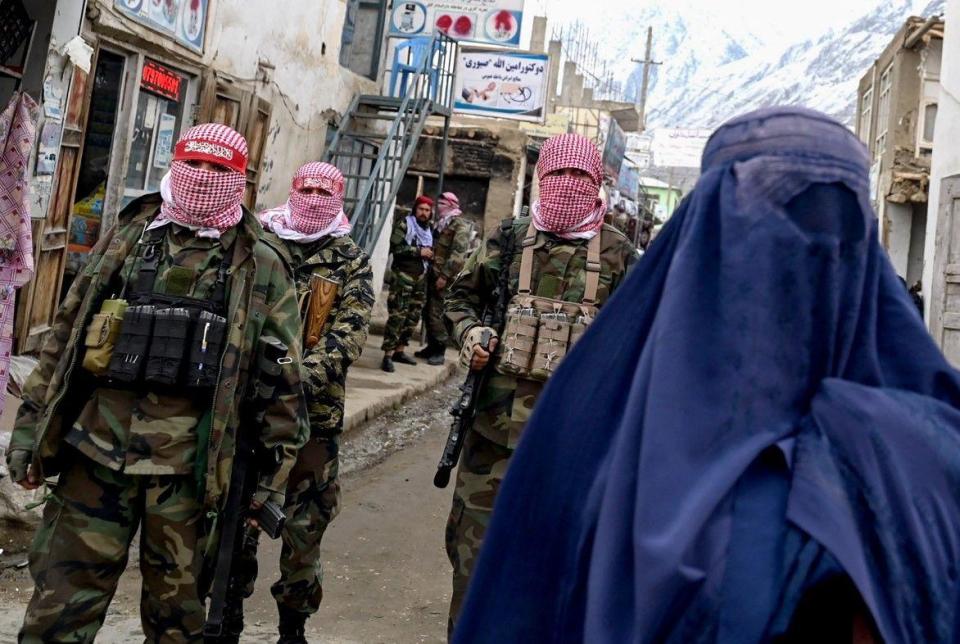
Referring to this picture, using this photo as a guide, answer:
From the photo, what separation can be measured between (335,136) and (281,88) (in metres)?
1.47

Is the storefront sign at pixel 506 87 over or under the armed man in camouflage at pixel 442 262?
over

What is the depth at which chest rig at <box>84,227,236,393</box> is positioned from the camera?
10.3ft

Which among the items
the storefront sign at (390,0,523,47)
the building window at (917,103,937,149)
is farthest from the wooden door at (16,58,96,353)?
the building window at (917,103,937,149)

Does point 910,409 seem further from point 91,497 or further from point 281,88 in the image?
point 281,88

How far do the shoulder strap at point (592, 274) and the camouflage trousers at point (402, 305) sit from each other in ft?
23.5

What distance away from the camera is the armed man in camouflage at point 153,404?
3.14 meters

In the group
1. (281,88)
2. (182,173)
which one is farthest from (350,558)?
(281,88)

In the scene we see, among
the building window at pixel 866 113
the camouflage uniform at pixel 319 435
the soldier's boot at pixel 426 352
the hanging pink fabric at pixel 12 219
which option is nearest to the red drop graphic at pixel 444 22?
the soldier's boot at pixel 426 352

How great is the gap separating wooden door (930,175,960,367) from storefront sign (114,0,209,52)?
25.7 ft

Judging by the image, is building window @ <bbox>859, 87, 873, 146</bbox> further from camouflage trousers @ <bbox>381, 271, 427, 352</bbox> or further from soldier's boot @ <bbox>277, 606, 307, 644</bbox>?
soldier's boot @ <bbox>277, 606, 307, 644</bbox>

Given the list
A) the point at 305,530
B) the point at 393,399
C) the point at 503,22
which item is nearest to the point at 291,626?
the point at 305,530

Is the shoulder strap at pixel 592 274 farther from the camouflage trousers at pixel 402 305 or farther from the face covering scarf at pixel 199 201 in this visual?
the camouflage trousers at pixel 402 305

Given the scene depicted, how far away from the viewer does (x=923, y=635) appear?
1432mm

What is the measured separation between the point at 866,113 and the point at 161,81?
23.2 metres
